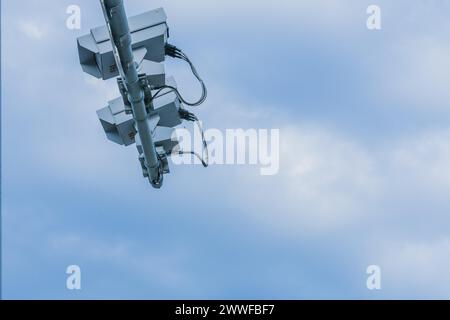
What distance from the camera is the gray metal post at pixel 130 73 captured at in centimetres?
1247

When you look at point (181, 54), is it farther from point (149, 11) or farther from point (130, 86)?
point (130, 86)

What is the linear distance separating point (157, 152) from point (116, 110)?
1.04m

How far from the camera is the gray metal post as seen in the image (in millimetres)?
12468

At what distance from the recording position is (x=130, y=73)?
45.4 ft

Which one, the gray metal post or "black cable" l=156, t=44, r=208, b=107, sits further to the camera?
"black cable" l=156, t=44, r=208, b=107

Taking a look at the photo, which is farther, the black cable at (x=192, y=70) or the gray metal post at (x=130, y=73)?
the black cable at (x=192, y=70)
